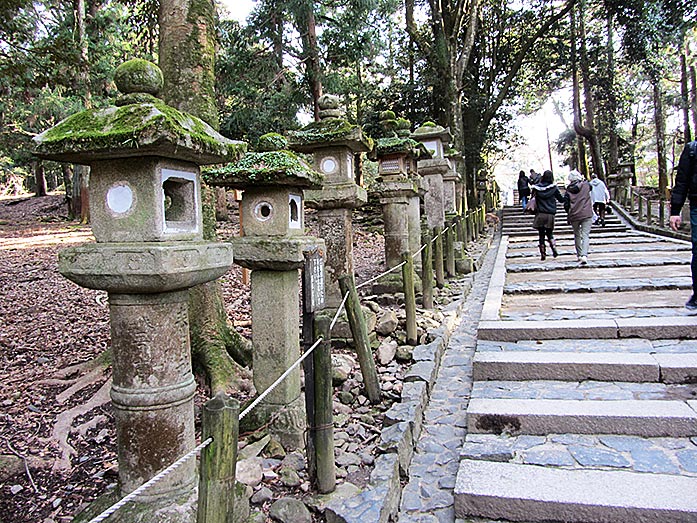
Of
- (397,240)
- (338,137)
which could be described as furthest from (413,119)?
(338,137)

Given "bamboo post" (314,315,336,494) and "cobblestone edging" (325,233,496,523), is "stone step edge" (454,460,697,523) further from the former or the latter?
"bamboo post" (314,315,336,494)

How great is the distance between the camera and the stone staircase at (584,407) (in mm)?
3188

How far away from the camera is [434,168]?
1234 centimetres

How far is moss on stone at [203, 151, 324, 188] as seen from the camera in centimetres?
382

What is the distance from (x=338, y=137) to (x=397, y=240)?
9.77 feet

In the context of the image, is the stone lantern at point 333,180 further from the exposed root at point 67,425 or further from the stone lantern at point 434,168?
the stone lantern at point 434,168

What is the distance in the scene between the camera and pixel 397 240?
27.9ft

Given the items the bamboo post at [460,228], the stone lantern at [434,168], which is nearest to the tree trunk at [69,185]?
the stone lantern at [434,168]

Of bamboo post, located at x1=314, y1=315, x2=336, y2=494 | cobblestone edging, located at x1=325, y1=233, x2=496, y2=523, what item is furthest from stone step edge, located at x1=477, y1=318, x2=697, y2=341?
bamboo post, located at x1=314, y1=315, x2=336, y2=494

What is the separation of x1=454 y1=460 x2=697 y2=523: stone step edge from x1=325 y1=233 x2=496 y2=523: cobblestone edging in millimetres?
420

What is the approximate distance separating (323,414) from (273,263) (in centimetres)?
121

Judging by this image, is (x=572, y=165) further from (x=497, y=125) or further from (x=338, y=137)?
(x=338, y=137)

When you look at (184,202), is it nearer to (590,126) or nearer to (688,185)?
(688,185)

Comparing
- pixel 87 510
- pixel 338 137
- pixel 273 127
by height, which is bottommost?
pixel 87 510
